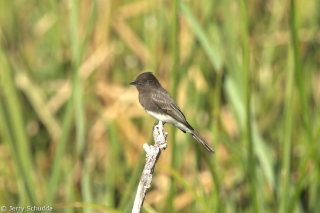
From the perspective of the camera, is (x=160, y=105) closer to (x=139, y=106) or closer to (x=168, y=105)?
(x=168, y=105)

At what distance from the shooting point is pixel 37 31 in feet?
18.2

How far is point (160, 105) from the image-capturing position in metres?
2.47

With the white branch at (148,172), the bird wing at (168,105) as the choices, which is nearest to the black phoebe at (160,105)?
the bird wing at (168,105)

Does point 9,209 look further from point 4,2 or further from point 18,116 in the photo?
point 4,2

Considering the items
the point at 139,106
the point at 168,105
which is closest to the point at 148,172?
the point at 168,105

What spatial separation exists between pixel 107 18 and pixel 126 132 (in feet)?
2.80

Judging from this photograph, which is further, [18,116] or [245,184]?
[245,184]

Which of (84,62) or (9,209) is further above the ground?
(84,62)

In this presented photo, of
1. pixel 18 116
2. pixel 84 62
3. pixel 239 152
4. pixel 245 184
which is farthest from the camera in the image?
pixel 84 62

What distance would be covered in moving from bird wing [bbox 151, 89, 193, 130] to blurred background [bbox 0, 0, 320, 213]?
1.07 feet

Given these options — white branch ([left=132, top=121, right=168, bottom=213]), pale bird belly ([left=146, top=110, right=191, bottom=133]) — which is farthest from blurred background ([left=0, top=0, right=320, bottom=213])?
white branch ([left=132, top=121, right=168, bottom=213])

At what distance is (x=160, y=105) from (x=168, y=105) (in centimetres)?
3

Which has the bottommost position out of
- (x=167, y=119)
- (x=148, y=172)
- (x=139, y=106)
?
(x=148, y=172)

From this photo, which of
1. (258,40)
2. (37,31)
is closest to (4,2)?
(37,31)
